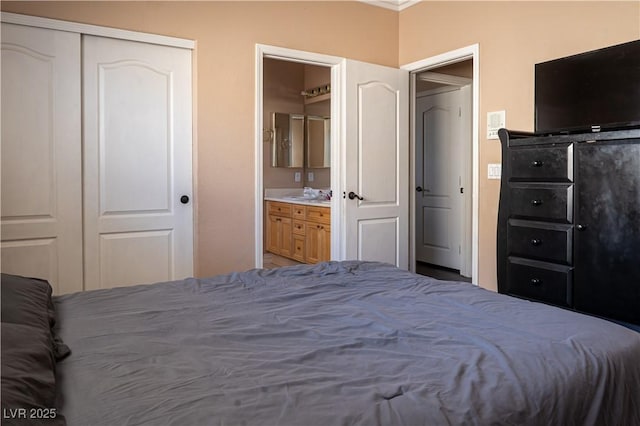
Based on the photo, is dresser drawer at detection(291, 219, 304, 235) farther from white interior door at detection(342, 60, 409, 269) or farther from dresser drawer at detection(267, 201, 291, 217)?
white interior door at detection(342, 60, 409, 269)

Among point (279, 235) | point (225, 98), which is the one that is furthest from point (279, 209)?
point (225, 98)

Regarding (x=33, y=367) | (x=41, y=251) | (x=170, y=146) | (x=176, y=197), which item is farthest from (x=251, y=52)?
(x=33, y=367)

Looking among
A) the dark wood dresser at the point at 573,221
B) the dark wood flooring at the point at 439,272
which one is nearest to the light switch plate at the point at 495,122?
the dark wood dresser at the point at 573,221

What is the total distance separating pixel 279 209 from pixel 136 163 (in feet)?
9.23

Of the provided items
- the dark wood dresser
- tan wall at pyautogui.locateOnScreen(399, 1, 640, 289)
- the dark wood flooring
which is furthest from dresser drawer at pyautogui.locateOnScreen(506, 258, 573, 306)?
the dark wood flooring

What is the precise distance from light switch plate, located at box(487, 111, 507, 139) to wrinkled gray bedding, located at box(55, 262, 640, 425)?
2.06 metres

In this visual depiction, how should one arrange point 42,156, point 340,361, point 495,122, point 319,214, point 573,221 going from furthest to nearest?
1. point 319,214
2. point 495,122
3. point 42,156
4. point 573,221
5. point 340,361

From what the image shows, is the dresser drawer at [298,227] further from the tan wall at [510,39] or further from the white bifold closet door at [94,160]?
the tan wall at [510,39]

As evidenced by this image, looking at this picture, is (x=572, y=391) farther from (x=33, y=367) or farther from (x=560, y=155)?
(x=560, y=155)

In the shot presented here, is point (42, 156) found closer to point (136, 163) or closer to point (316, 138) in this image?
point (136, 163)

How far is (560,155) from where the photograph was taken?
254 cm

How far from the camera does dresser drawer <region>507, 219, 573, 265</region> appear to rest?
8.38 ft

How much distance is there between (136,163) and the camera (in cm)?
325

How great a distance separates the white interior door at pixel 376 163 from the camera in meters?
4.02
